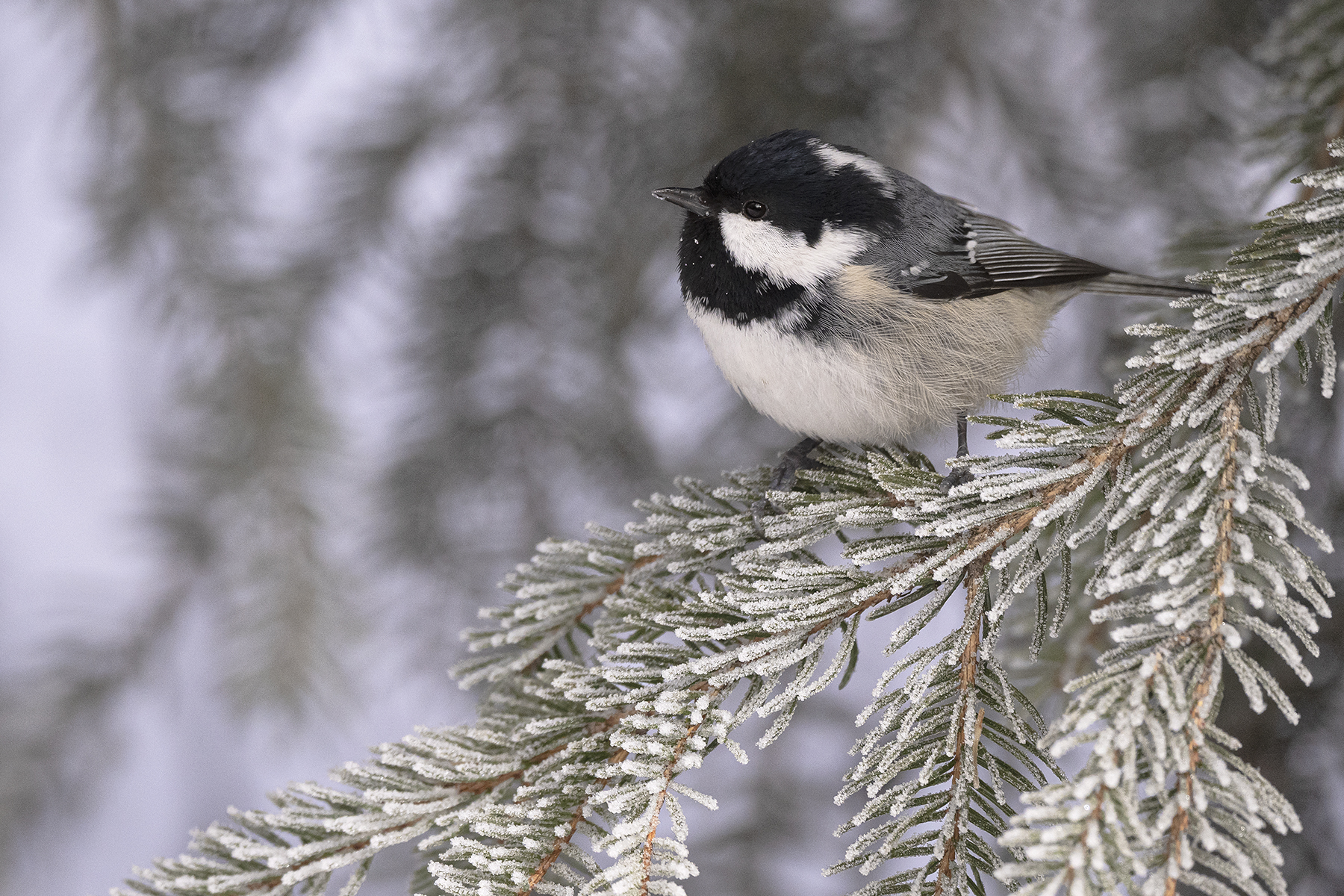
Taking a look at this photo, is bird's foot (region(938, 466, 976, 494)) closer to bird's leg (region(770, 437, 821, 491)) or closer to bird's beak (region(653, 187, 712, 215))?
bird's leg (region(770, 437, 821, 491))

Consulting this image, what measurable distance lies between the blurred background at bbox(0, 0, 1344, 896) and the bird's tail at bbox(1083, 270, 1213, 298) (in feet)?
0.35

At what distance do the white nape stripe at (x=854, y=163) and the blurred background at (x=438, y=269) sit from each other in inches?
10.7

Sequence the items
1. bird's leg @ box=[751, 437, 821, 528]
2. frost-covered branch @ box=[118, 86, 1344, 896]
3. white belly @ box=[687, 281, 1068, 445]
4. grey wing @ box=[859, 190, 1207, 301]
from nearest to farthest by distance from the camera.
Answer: frost-covered branch @ box=[118, 86, 1344, 896]
bird's leg @ box=[751, 437, 821, 528]
white belly @ box=[687, 281, 1068, 445]
grey wing @ box=[859, 190, 1207, 301]

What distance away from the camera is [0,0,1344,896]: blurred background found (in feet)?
5.14

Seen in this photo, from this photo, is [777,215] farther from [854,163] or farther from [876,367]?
[876,367]

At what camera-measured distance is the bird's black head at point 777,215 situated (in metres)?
1.29

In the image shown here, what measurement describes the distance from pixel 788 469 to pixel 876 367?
0.17 m

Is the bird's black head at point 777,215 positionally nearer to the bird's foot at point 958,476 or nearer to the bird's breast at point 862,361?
the bird's breast at point 862,361

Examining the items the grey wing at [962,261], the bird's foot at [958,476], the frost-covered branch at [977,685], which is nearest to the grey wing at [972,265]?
the grey wing at [962,261]

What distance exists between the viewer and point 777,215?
132cm

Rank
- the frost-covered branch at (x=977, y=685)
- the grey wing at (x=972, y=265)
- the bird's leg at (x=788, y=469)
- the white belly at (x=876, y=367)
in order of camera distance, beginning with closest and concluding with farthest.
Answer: the frost-covered branch at (x=977, y=685), the bird's leg at (x=788, y=469), the white belly at (x=876, y=367), the grey wing at (x=972, y=265)

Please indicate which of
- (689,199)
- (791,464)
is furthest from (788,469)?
(689,199)

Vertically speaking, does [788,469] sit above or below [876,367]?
below

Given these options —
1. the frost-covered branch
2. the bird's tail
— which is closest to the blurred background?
the bird's tail
